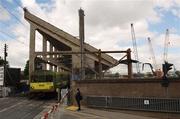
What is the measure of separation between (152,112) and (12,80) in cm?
3480

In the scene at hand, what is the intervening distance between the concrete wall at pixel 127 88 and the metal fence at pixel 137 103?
62 centimetres

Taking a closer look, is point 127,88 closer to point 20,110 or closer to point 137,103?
point 137,103

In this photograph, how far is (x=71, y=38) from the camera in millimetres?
57281

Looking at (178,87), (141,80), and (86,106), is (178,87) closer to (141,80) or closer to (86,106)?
(141,80)

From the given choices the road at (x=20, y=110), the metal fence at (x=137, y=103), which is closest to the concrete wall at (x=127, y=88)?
the metal fence at (x=137, y=103)

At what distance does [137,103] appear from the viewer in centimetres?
2598

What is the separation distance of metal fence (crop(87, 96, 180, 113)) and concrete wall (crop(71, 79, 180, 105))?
62 cm

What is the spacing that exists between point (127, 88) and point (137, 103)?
2.02 metres

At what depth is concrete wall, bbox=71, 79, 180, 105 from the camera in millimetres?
24733

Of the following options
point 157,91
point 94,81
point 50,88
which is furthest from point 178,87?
point 50,88

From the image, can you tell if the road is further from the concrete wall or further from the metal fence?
the metal fence

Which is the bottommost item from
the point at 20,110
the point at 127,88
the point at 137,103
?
the point at 20,110

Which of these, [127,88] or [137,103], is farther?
[127,88]

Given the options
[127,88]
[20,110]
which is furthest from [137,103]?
[20,110]
